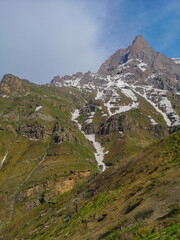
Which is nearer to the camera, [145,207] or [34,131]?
[145,207]

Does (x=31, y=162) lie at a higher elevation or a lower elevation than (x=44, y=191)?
higher

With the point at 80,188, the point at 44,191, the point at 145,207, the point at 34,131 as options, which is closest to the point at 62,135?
the point at 34,131

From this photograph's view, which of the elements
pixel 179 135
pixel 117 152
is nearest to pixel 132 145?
pixel 117 152

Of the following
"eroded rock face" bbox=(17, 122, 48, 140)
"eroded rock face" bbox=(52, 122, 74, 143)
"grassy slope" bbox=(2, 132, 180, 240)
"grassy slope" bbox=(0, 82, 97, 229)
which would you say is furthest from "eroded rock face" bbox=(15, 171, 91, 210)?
"grassy slope" bbox=(2, 132, 180, 240)

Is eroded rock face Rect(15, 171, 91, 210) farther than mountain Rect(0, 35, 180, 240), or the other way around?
eroded rock face Rect(15, 171, 91, 210)

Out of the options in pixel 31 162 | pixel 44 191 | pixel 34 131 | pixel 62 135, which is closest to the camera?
pixel 44 191

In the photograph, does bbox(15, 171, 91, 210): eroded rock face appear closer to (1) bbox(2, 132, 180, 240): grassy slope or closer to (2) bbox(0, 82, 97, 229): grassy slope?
(2) bbox(0, 82, 97, 229): grassy slope

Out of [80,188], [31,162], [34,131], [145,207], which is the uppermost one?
[34,131]

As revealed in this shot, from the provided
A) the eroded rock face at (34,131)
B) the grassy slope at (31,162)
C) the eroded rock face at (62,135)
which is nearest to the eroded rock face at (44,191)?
the grassy slope at (31,162)

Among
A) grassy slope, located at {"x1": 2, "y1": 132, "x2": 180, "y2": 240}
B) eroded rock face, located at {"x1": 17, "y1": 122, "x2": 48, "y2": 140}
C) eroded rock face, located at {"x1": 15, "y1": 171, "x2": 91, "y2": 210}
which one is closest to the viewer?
grassy slope, located at {"x1": 2, "y1": 132, "x2": 180, "y2": 240}

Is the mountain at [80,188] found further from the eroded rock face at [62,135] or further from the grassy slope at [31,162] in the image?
the eroded rock face at [62,135]

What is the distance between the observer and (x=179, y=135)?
3828cm

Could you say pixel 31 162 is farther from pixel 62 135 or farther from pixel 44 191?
pixel 62 135

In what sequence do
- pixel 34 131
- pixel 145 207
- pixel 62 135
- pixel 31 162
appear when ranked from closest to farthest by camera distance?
pixel 145 207, pixel 31 162, pixel 62 135, pixel 34 131
